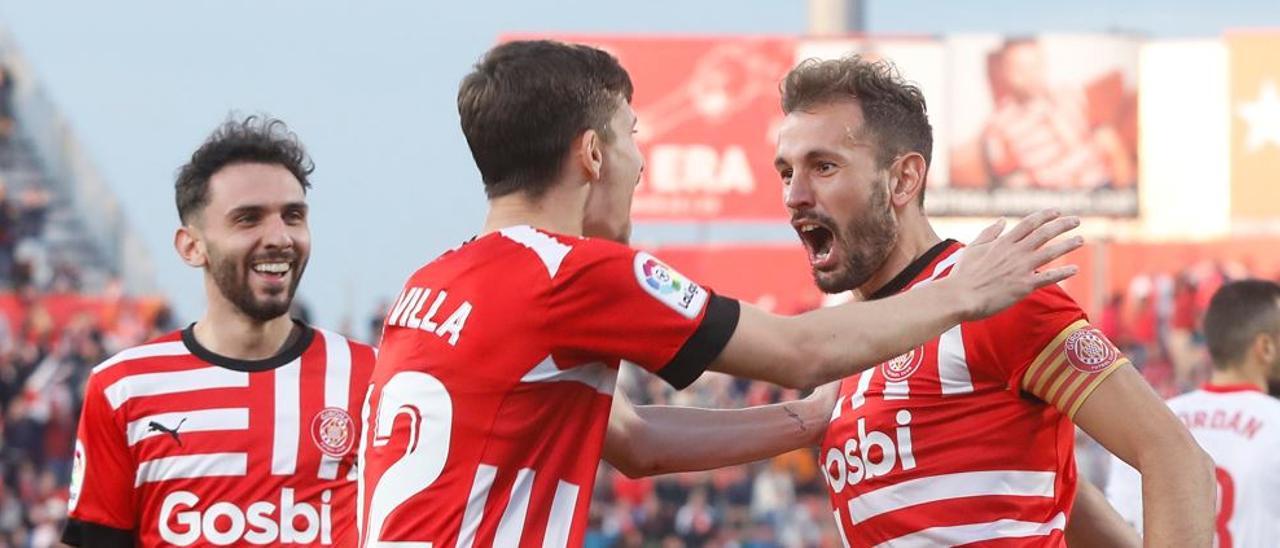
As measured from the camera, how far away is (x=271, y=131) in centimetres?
604

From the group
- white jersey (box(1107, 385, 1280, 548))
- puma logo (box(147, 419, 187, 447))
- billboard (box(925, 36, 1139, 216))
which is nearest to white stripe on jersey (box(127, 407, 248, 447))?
puma logo (box(147, 419, 187, 447))

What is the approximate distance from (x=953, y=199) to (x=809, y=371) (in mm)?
30449

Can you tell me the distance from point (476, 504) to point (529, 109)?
31.4 inches

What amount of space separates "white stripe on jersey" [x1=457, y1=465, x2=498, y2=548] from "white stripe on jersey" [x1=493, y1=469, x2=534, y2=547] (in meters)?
0.04

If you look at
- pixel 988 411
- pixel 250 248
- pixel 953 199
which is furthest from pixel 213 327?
pixel 953 199

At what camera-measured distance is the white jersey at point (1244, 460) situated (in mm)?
6754

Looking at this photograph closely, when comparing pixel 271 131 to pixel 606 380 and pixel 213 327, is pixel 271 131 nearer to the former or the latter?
pixel 213 327

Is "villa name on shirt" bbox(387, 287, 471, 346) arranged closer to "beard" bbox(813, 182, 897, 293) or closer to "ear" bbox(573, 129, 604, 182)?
"ear" bbox(573, 129, 604, 182)

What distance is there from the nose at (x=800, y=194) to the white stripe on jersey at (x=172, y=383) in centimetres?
191

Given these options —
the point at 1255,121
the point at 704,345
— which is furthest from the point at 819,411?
the point at 1255,121

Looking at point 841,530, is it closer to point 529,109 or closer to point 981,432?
Result: point 981,432

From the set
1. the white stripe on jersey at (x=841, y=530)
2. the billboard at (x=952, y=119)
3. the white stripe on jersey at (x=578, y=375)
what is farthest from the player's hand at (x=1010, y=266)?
the billboard at (x=952, y=119)

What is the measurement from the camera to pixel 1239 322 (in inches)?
277

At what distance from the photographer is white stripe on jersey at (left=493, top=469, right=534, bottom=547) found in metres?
3.70
